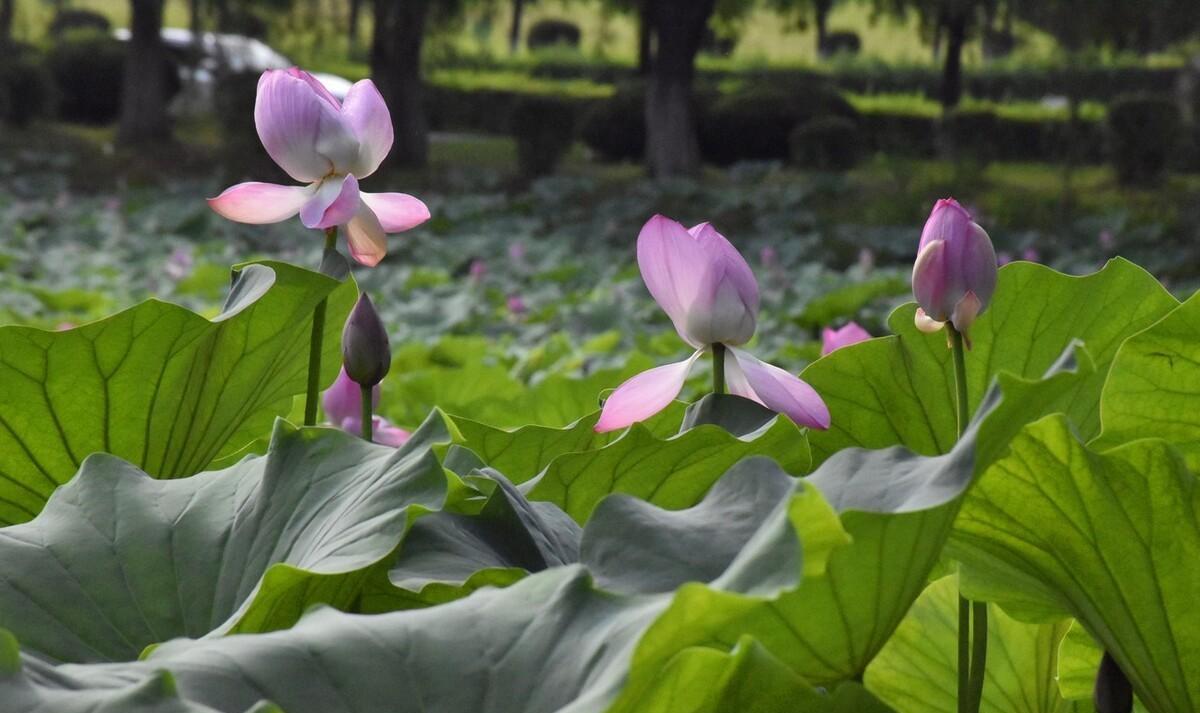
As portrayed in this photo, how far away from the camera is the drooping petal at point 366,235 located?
901 millimetres

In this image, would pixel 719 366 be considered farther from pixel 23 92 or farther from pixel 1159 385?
pixel 23 92

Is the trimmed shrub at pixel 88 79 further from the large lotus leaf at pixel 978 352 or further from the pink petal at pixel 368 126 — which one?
the large lotus leaf at pixel 978 352

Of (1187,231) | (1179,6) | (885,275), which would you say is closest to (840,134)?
(1179,6)

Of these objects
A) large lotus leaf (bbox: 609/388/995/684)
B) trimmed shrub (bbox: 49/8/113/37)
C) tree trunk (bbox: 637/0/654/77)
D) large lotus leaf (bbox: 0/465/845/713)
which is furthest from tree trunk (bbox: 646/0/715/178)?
trimmed shrub (bbox: 49/8/113/37)

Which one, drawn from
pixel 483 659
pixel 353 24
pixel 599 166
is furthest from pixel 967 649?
pixel 353 24

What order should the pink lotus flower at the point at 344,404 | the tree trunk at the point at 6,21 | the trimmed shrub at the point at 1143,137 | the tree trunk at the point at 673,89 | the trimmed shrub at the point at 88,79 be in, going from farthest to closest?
the trimmed shrub at the point at 88,79 → the tree trunk at the point at 6,21 → the tree trunk at the point at 673,89 → the trimmed shrub at the point at 1143,137 → the pink lotus flower at the point at 344,404

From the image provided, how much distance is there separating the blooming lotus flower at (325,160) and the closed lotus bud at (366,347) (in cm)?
4

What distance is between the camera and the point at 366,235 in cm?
A: 91

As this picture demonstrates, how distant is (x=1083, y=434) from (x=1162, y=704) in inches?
8.3

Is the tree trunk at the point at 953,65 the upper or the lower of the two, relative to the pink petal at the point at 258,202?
upper

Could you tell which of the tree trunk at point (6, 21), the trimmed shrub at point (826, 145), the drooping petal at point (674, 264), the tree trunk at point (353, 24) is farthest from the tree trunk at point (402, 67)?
the drooping petal at point (674, 264)

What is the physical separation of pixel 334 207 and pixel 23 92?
17146mm

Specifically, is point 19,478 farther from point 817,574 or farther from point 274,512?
point 817,574

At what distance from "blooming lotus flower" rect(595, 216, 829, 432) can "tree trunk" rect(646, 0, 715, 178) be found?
42.9 feet
